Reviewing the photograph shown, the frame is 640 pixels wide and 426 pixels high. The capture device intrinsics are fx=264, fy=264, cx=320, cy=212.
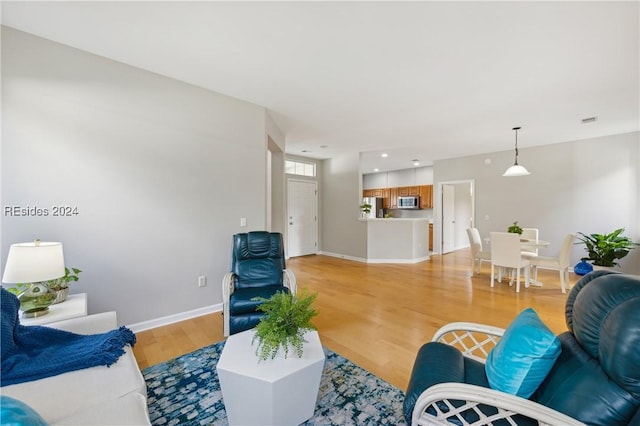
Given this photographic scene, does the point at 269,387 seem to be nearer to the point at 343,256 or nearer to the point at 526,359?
the point at 526,359

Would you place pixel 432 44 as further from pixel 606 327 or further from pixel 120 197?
pixel 120 197

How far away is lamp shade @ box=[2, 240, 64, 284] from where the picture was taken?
5.51 feet

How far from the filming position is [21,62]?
2135mm

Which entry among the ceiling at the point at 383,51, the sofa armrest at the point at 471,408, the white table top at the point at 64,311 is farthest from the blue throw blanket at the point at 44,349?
the ceiling at the point at 383,51

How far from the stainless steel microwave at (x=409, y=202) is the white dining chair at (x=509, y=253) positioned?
427cm

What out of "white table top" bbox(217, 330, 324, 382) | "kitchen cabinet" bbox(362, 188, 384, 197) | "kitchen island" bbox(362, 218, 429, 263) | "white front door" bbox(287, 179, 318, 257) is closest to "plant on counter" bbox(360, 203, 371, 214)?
"kitchen island" bbox(362, 218, 429, 263)

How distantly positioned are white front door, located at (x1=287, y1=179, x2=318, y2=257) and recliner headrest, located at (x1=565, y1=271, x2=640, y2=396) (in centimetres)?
586

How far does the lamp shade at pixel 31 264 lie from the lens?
5.51 ft

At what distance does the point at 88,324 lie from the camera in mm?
1786

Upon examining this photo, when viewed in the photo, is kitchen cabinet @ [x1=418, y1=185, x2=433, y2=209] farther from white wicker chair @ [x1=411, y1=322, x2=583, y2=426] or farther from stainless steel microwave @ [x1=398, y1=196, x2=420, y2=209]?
white wicker chair @ [x1=411, y1=322, x2=583, y2=426]

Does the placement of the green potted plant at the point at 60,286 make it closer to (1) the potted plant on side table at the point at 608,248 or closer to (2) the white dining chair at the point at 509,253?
(2) the white dining chair at the point at 509,253

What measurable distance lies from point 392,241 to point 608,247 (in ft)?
11.9

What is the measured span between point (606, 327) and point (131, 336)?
2471mm

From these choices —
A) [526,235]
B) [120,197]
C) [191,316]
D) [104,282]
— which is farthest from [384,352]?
[526,235]
